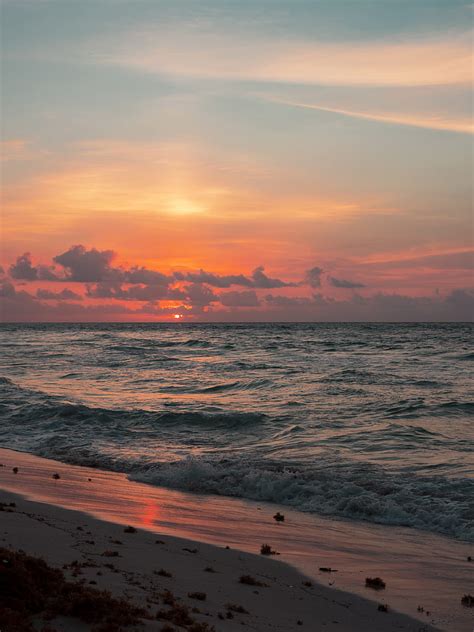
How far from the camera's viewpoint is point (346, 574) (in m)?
10.2

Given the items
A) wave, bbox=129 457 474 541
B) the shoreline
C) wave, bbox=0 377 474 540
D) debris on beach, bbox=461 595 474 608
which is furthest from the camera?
wave, bbox=0 377 474 540

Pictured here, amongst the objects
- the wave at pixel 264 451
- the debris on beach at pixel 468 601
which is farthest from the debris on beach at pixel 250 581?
the wave at pixel 264 451

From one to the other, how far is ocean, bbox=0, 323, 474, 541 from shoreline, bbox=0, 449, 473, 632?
3.92 ft

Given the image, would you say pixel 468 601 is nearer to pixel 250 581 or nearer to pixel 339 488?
pixel 250 581

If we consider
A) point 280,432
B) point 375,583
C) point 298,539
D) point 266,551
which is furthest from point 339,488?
point 280,432

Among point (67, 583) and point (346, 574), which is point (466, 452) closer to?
point (346, 574)

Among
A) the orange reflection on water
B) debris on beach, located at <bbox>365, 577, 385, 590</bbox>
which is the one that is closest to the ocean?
the orange reflection on water

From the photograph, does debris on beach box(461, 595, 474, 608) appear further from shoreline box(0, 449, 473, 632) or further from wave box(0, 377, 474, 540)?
wave box(0, 377, 474, 540)

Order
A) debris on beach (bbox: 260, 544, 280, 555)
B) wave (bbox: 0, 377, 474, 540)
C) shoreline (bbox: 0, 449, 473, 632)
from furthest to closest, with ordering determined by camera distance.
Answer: wave (bbox: 0, 377, 474, 540)
debris on beach (bbox: 260, 544, 280, 555)
shoreline (bbox: 0, 449, 473, 632)

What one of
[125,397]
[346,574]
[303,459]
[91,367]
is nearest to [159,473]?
[303,459]

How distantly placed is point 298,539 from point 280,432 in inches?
470

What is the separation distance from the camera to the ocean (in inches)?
631

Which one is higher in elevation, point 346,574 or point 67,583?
point 67,583

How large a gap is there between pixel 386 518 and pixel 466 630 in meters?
6.15
